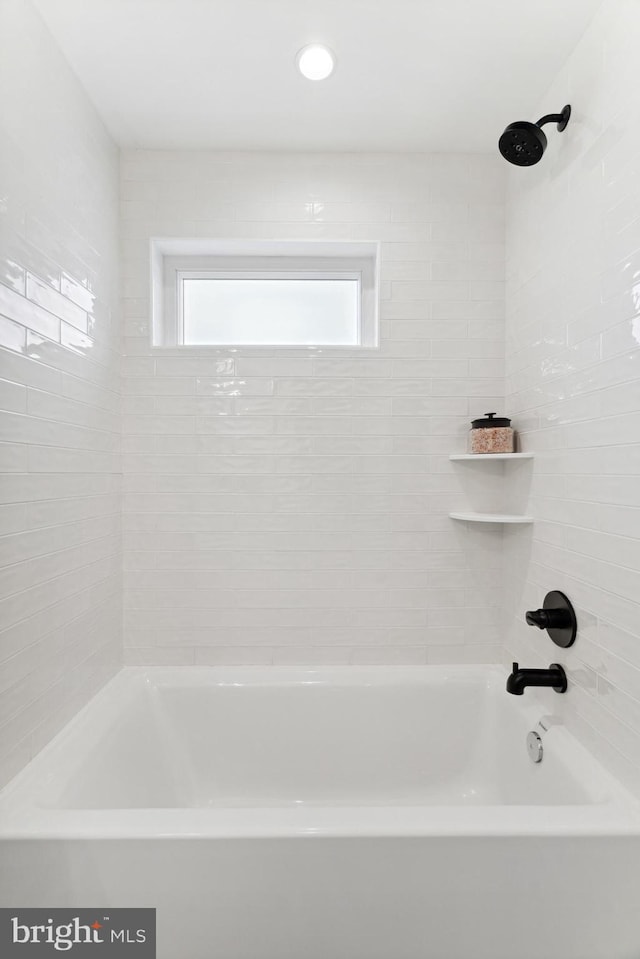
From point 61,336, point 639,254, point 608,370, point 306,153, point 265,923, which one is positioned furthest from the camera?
point 306,153

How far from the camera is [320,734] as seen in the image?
200 cm

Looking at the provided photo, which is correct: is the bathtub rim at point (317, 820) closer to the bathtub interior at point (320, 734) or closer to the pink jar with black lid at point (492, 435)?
the bathtub interior at point (320, 734)

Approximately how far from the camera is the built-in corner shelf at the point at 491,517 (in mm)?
1852

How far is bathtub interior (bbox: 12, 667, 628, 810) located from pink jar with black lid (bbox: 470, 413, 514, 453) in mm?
807

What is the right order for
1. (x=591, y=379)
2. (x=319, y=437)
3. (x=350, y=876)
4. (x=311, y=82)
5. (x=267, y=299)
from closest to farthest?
(x=350, y=876)
(x=591, y=379)
(x=311, y=82)
(x=319, y=437)
(x=267, y=299)

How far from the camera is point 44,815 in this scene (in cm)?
123

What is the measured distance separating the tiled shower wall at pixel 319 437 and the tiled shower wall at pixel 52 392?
0.15 meters

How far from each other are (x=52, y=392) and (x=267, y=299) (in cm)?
101

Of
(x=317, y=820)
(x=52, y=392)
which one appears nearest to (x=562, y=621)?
(x=317, y=820)

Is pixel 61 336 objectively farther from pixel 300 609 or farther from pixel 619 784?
pixel 619 784

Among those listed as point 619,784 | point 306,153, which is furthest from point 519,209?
point 619,784

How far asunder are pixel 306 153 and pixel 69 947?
237 cm

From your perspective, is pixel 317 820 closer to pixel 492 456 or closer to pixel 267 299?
pixel 492 456

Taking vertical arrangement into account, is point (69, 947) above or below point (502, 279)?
below
